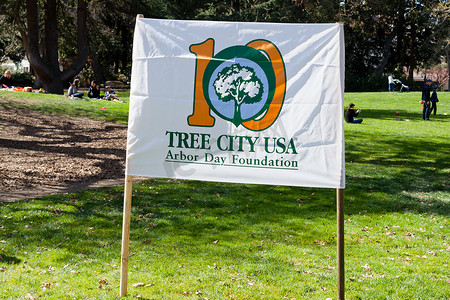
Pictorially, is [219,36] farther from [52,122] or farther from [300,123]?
[52,122]

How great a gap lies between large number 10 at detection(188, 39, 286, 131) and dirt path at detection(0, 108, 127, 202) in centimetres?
561

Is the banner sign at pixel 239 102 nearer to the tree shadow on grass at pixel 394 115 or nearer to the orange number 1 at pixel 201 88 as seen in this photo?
the orange number 1 at pixel 201 88

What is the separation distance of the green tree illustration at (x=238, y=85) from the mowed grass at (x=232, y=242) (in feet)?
6.92

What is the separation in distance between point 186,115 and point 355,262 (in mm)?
3136

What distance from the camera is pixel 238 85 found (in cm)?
488

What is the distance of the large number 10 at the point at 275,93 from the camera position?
4.88 m

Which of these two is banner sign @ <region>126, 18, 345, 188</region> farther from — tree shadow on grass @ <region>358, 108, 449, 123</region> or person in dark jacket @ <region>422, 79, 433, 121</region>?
tree shadow on grass @ <region>358, 108, 449, 123</region>

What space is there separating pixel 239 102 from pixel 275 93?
37 cm

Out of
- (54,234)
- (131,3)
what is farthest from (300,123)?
(131,3)

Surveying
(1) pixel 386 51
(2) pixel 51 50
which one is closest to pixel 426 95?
(2) pixel 51 50

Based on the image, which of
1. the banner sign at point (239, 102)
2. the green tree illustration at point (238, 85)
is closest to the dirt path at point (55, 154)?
the banner sign at point (239, 102)

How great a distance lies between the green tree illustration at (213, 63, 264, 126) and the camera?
192 inches

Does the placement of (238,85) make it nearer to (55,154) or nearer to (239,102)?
(239,102)

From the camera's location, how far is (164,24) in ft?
16.3
